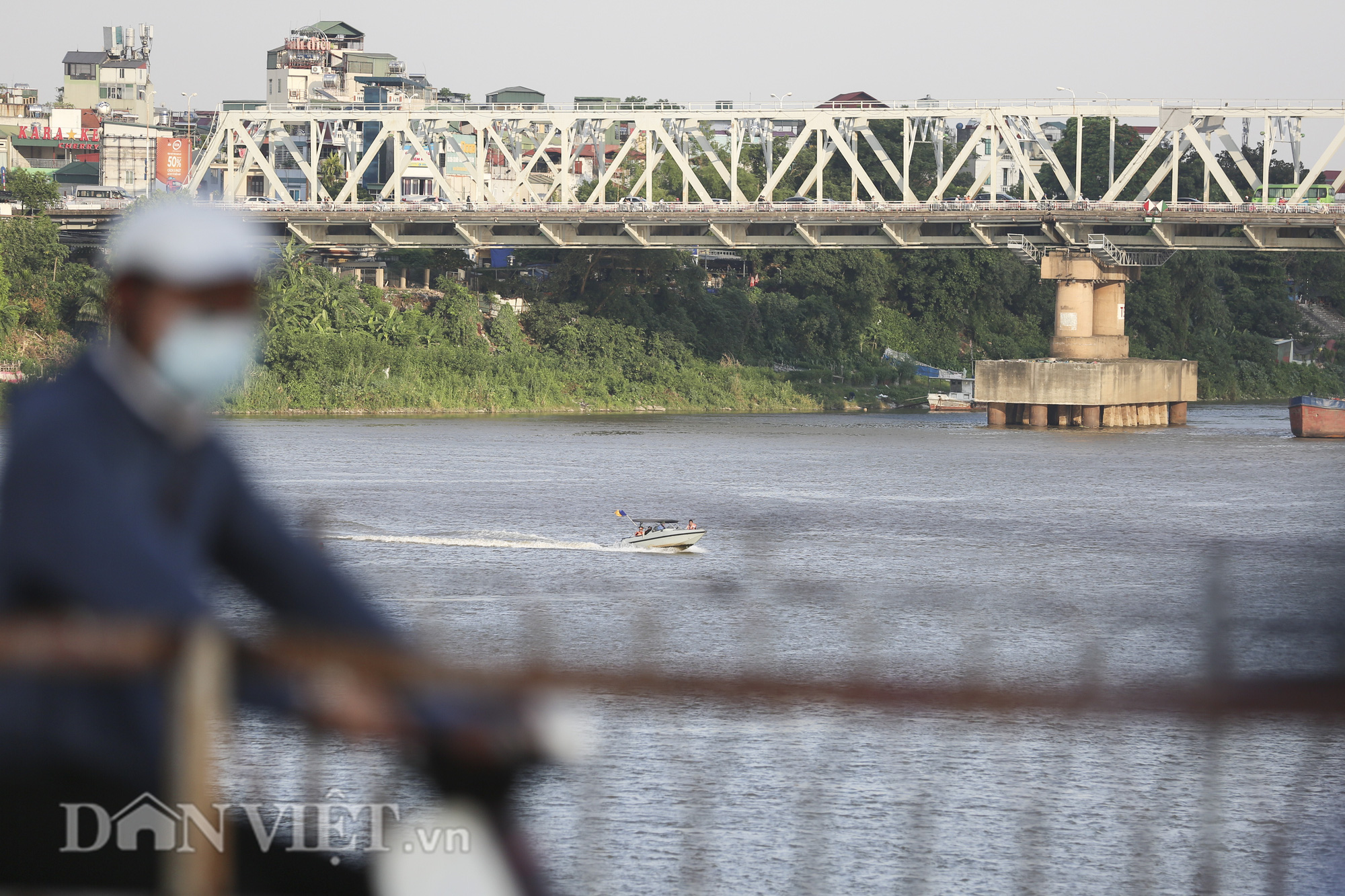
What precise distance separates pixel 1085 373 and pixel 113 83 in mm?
97135

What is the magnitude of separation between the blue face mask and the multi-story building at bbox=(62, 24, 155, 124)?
148806 millimetres

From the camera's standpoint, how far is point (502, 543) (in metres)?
44.0

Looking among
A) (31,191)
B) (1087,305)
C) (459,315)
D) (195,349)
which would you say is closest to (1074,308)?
(1087,305)

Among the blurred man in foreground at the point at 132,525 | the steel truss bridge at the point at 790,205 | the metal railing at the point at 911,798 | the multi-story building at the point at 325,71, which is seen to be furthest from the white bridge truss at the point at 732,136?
the blurred man in foreground at the point at 132,525

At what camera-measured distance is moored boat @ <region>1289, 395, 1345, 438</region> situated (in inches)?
3115

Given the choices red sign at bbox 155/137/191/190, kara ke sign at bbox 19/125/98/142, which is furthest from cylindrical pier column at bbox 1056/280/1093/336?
kara ke sign at bbox 19/125/98/142

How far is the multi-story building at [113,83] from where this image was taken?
146875 millimetres

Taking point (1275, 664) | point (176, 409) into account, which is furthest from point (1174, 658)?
point (176, 409)

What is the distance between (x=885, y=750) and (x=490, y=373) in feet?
235

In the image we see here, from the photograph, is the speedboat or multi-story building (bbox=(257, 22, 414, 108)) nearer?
the speedboat

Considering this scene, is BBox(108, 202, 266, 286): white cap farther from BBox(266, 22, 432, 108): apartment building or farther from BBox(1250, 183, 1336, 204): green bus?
BBox(266, 22, 432, 108): apartment building

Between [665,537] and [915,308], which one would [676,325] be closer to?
[915,308]

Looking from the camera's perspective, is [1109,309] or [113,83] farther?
[113,83]

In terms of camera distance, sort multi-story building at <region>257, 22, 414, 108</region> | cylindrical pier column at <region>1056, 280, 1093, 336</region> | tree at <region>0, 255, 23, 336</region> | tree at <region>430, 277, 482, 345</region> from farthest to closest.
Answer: multi-story building at <region>257, 22, 414, 108</region>
tree at <region>430, 277, 482, 345</region>
cylindrical pier column at <region>1056, 280, 1093, 336</region>
tree at <region>0, 255, 23, 336</region>
